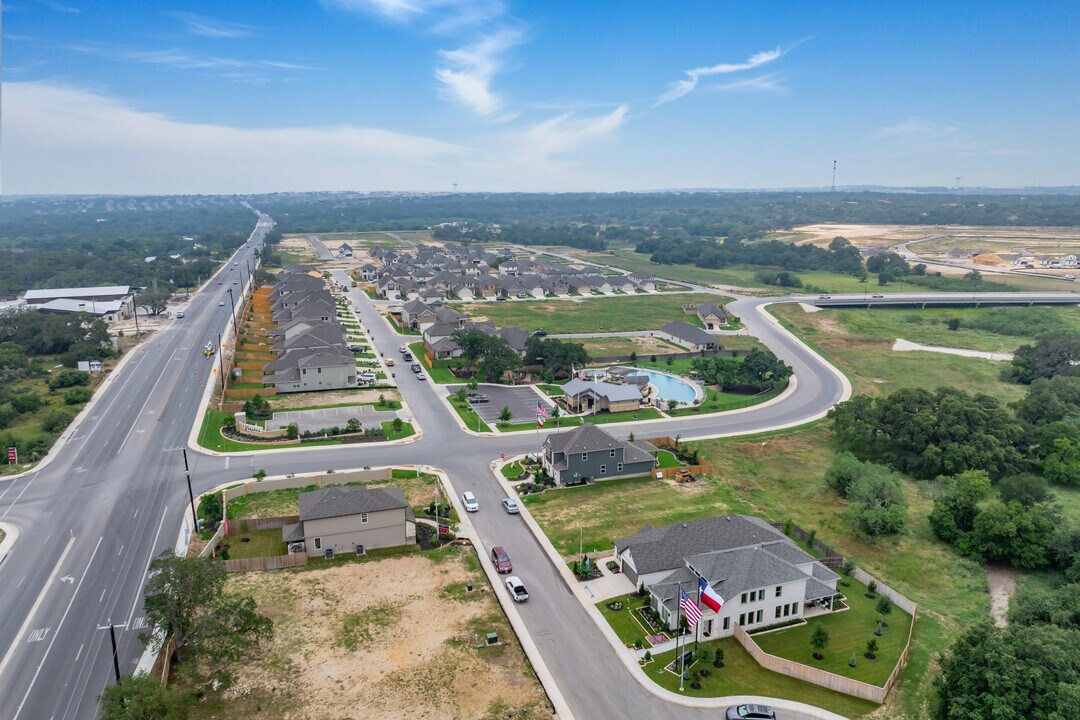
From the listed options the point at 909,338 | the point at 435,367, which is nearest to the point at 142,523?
the point at 435,367

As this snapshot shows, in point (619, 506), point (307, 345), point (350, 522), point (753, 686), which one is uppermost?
point (307, 345)

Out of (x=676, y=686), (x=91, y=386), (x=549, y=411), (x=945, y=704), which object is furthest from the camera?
(x=91, y=386)

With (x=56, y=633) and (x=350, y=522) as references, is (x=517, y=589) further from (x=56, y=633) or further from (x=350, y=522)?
(x=56, y=633)

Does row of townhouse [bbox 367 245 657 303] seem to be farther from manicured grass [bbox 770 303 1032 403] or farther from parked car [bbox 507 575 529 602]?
parked car [bbox 507 575 529 602]

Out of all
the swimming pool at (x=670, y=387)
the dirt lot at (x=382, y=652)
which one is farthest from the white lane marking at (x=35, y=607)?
the swimming pool at (x=670, y=387)

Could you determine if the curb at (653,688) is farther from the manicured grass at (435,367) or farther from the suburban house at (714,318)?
the suburban house at (714,318)

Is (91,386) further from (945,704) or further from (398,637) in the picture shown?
(945,704)

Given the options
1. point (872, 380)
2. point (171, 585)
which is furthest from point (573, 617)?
point (872, 380)
